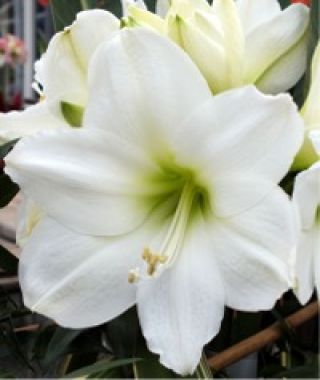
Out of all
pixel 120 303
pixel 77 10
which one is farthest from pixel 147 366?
pixel 77 10

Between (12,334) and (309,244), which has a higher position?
(309,244)

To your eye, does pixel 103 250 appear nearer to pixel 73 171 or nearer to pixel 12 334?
pixel 73 171

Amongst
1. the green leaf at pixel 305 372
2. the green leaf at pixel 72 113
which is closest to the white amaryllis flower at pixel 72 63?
the green leaf at pixel 72 113

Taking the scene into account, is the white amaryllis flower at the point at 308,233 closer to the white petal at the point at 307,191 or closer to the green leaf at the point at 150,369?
the white petal at the point at 307,191

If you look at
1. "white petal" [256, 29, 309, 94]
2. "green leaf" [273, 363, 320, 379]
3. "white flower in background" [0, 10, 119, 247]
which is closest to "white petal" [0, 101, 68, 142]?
"white flower in background" [0, 10, 119, 247]

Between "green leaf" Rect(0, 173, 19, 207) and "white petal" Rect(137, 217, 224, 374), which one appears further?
"green leaf" Rect(0, 173, 19, 207)

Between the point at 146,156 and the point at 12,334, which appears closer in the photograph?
the point at 146,156

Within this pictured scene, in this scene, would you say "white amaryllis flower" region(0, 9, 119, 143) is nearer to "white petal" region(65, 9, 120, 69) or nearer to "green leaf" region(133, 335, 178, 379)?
"white petal" region(65, 9, 120, 69)
